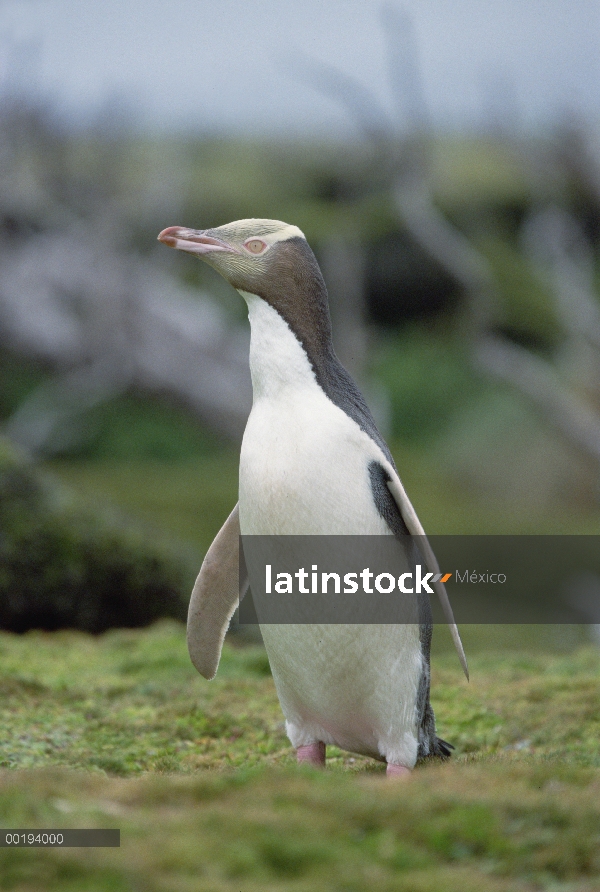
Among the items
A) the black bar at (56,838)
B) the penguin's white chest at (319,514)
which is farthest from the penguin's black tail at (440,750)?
the black bar at (56,838)

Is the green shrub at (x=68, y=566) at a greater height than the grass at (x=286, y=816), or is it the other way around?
the grass at (x=286, y=816)

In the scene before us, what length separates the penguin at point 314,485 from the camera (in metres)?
3.96

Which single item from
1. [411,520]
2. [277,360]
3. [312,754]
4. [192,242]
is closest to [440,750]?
[312,754]

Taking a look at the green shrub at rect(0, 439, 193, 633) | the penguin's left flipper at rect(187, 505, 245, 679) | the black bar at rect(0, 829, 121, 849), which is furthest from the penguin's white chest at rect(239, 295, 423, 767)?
the green shrub at rect(0, 439, 193, 633)

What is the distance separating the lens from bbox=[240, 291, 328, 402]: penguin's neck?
4004 millimetres

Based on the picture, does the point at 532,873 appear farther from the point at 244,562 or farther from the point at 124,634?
the point at 124,634

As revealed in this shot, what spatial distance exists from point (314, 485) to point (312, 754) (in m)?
1.17

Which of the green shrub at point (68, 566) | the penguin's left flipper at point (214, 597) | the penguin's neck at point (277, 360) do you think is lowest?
the green shrub at point (68, 566)

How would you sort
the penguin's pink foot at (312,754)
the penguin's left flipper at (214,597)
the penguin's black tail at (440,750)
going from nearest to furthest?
the penguin's pink foot at (312,754) < the penguin's black tail at (440,750) < the penguin's left flipper at (214,597)

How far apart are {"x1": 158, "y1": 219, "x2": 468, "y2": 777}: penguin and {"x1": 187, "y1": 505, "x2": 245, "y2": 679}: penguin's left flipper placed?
0.44 meters

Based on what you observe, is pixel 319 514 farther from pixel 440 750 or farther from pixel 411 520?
pixel 440 750

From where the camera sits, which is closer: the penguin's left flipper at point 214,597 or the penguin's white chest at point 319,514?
the penguin's white chest at point 319,514

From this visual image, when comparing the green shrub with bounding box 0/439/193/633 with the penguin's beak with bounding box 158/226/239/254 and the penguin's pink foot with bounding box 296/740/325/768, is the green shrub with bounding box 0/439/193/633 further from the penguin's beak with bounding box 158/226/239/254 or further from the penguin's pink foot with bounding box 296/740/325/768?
the penguin's beak with bounding box 158/226/239/254

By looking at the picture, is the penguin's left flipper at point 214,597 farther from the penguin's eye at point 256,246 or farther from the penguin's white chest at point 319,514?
the penguin's eye at point 256,246
